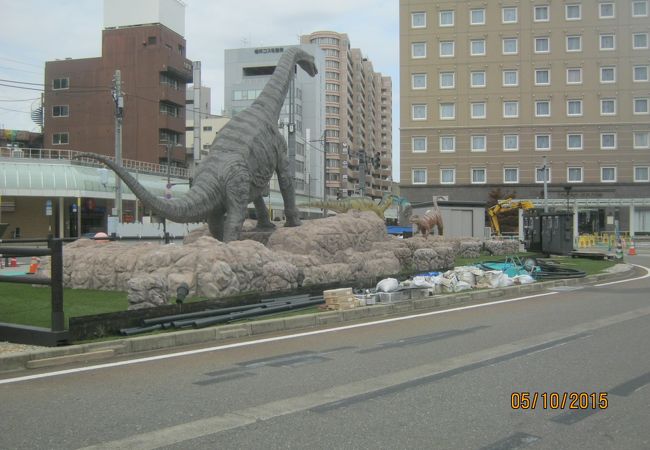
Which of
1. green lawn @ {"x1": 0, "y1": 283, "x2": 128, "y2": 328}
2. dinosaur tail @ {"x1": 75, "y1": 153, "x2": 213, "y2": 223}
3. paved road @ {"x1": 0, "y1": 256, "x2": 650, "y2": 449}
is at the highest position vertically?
dinosaur tail @ {"x1": 75, "y1": 153, "x2": 213, "y2": 223}

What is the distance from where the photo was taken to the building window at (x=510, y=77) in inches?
2456

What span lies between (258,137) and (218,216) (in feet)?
7.82

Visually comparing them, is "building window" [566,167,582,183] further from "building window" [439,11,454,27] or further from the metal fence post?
the metal fence post

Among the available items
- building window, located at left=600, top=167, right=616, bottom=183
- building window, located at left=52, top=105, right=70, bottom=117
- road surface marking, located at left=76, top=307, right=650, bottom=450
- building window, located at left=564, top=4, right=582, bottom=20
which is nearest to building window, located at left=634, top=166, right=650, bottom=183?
building window, located at left=600, top=167, right=616, bottom=183

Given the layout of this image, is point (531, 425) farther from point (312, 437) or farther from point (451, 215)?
point (451, 215)

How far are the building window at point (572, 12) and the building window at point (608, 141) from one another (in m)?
12.2

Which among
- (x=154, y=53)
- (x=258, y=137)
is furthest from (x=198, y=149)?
→ (x=258, y=137)

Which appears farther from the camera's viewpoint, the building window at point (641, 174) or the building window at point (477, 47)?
the building window at point (477, 47)

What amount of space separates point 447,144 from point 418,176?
443cm

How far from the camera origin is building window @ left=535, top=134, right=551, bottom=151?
6191 centimetres

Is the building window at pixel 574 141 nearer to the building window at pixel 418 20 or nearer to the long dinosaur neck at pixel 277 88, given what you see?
the building window at pixel 418 20

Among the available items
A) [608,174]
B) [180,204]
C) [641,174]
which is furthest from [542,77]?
[180,204]

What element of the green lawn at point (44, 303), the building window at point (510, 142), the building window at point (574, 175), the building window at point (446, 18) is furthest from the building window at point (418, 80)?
the green lawn at point (44, 303)

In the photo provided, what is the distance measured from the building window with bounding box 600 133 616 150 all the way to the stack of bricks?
57148mm
